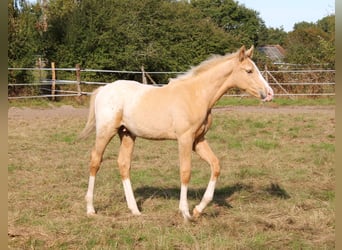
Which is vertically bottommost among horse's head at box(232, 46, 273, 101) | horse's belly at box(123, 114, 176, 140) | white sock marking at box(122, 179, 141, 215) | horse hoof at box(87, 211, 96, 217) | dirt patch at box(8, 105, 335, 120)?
dirt patch at box(8, 105, 335, 120)

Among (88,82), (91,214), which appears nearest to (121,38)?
(88,82)

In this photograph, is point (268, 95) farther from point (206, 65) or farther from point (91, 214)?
point (91, 214)

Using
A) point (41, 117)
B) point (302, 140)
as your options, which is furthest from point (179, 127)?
point (41, 117)

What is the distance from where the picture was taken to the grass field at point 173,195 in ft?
14.8

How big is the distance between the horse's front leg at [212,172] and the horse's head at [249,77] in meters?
0.89

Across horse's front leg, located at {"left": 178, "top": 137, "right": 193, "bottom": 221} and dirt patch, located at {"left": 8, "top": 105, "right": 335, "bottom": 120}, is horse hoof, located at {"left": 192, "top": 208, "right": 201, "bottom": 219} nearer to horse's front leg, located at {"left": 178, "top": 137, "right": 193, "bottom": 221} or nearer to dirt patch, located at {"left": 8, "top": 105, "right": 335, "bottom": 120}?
horse's front leg, located at {"left": 178, "top": 137, "right": 193, "bottom": 221}

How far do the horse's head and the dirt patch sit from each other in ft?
35.3

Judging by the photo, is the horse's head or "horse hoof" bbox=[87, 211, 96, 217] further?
the horse's head

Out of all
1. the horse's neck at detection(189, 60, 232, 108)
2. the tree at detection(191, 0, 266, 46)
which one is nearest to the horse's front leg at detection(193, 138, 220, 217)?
the horse's neck at detection(189, 60, 232, 108)

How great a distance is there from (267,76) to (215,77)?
17690 mm

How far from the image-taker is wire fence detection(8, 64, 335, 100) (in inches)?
782

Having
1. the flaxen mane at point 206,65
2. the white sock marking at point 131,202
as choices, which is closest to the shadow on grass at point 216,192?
the white sock marking at point 131,202

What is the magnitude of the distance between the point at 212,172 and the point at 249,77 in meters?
1.26

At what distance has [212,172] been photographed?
5.61m
